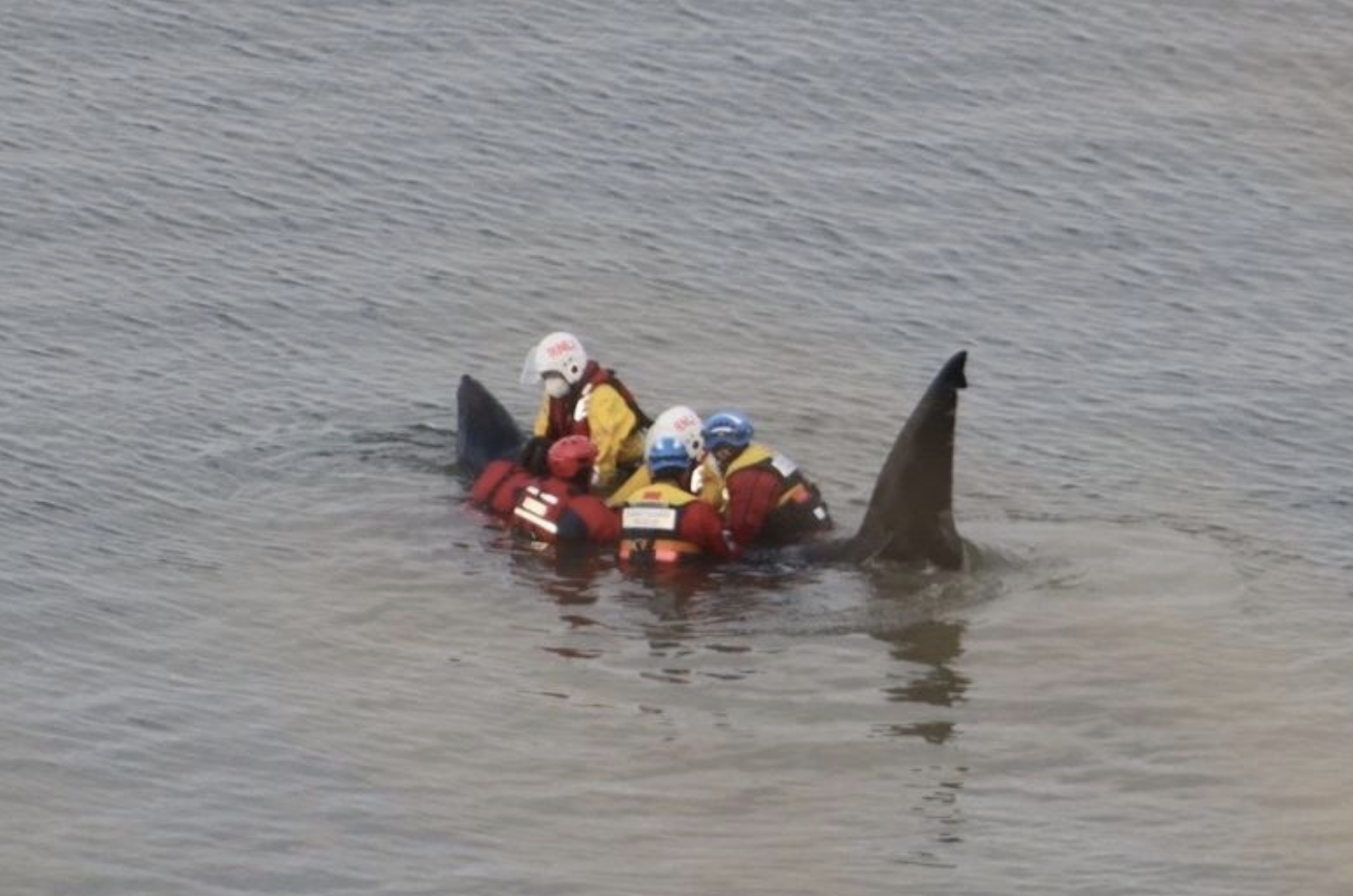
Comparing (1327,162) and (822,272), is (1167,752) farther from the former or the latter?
(1327,162)

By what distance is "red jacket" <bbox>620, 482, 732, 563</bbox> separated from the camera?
71.7 ft

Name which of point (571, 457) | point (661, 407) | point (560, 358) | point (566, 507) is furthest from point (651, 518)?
point (661, 407)

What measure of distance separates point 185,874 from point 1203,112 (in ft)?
66.6

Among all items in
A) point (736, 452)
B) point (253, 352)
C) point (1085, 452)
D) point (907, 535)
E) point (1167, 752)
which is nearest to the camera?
point (1167, 752)

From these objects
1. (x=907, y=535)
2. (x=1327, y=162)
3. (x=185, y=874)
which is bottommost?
(x=185, y=874)

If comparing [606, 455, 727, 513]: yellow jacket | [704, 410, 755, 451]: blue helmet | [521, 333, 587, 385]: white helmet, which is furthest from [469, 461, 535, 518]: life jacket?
[704, 410, 755, 451]: blue helmet

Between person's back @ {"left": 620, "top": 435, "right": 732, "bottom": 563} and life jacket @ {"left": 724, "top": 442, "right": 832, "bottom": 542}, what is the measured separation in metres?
0.38

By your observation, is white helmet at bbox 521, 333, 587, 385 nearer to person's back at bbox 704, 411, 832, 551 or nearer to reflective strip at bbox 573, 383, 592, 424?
reflective strip at bbox 573, 383, 592, 424

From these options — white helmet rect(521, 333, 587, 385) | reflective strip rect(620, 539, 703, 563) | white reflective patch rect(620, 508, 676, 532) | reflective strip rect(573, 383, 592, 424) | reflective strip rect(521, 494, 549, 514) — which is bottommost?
reflective strip rect(620, 539, 703, 563)

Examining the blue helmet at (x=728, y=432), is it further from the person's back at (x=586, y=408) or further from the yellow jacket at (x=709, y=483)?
the person's back at (x=586, y=408)

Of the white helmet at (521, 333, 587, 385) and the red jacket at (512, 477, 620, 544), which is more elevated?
the white helmet at (521, 333, 587, 385)

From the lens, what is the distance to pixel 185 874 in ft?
52.9

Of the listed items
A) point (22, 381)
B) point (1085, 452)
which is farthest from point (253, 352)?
point (1085, 452)

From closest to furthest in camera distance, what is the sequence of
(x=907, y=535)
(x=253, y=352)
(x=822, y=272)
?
(x=907, y=535) → (x=253, y=352) → (x=822, y=272)
